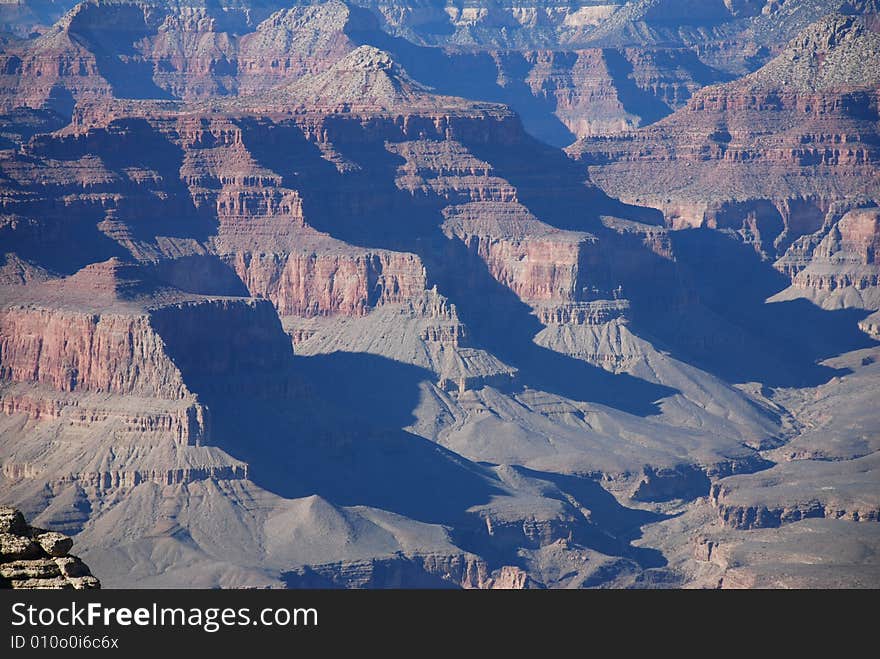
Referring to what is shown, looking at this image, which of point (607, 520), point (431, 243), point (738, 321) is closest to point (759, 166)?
point (738, 321)

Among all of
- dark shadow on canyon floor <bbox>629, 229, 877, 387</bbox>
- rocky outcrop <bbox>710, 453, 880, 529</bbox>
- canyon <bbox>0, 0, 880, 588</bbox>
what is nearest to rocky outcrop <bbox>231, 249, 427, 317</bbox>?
canyon <bbox>0, 0, 880, 588</bbox>

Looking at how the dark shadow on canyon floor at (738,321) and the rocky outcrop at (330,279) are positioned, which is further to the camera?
the dark shadow on canyon floor at (738,321)

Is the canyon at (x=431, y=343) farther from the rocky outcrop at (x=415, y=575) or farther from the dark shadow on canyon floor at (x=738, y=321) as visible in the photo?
the dark shadow on canyon floor at (x=738, y=321)

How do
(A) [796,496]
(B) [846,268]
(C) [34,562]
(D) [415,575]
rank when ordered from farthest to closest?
(B) [846,268] → (A) [796,496] → (D) [415,575] → (C) [34,562]

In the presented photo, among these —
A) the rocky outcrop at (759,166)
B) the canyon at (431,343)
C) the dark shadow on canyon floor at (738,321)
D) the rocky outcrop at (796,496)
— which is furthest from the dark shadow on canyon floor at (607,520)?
the rocky outcrop at (759,166)

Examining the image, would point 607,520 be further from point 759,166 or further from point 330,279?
point 759,166
